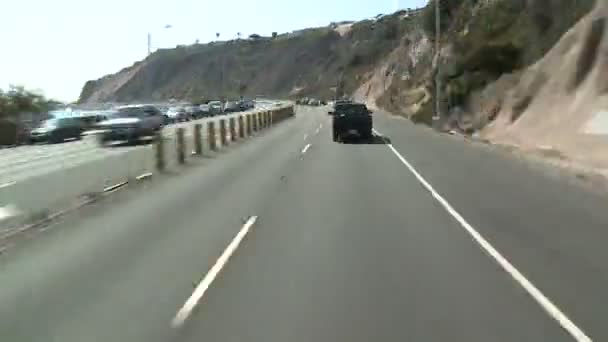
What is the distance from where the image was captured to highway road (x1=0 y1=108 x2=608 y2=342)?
7.07m

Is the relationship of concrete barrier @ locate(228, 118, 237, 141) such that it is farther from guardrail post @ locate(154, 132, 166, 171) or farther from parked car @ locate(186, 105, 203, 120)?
parked car @ locate(186, 105, 203, 120)

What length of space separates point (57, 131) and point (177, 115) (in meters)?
25.5

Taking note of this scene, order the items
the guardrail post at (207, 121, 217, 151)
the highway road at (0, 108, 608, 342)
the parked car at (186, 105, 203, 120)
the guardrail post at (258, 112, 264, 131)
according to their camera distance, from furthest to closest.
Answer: the parked car at (186, 105, 203, 120), the guardrail post at (258, 112, 264, 131), the guardrail post at (207, 121, 217, 151), the highway road at (0, 108, 608, 342)

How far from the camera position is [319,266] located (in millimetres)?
9641

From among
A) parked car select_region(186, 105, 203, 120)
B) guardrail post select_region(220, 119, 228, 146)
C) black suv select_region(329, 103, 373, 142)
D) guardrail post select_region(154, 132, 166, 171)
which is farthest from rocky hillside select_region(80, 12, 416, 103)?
guardrail post select_region(154, 132, 166, 171)

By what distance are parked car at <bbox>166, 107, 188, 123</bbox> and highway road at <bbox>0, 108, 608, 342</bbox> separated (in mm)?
51068

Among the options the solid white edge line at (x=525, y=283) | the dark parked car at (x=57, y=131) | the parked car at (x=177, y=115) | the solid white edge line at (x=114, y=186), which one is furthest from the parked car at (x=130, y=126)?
the solid white edge line at (x=525, y=283)

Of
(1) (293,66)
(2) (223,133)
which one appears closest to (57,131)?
(2) (223,133)

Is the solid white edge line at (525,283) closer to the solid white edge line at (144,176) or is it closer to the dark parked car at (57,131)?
the solid white edge line at (144,176)

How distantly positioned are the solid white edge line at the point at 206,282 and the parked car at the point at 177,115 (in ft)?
187

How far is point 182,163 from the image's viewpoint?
26.0m

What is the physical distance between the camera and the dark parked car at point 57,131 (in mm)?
46031

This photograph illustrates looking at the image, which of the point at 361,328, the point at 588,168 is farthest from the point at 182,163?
the point at 361,328

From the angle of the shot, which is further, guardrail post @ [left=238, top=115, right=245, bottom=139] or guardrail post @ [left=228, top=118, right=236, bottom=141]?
guardrail post @ [left=238, top=115, right=245, bottom=139]
